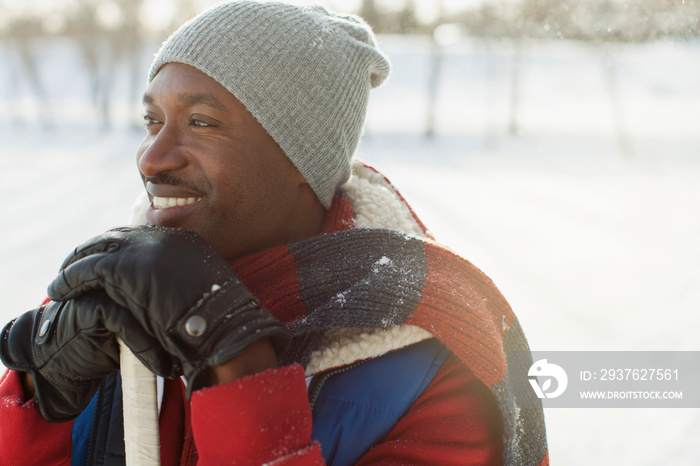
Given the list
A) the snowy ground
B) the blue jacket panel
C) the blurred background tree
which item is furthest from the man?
the blurred background tree

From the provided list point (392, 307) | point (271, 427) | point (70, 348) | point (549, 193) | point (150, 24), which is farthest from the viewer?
point (150, 24)

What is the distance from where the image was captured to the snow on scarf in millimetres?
1250

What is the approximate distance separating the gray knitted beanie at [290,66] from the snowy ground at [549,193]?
1819mm

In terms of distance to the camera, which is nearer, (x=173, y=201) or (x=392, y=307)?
(x=392, y=307)

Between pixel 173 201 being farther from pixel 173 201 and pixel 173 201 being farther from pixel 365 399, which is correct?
pixel 365 399

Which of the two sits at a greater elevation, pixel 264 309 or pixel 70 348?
pixel 264 309

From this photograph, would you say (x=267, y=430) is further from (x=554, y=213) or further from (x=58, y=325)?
(x=554, y=213)

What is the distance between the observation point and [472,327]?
1283 mm

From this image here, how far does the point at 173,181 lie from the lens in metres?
1.36

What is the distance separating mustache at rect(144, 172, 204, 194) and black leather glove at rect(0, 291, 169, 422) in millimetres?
377

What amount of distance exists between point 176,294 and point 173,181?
461 millimetres

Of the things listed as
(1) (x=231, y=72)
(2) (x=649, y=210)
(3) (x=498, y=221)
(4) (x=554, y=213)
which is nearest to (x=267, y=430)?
(1) (x=231, y=72)

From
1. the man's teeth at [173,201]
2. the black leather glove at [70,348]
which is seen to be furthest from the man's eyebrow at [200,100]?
the black leather glove at [70,348]

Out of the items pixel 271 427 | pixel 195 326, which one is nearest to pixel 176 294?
pixel 195 326
